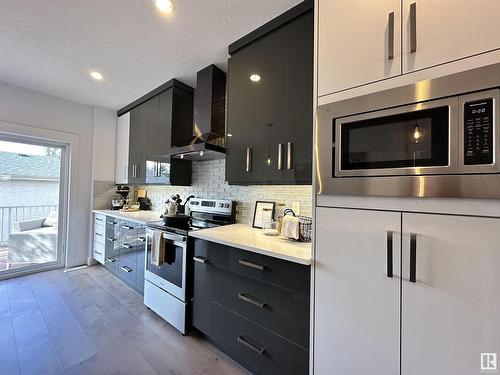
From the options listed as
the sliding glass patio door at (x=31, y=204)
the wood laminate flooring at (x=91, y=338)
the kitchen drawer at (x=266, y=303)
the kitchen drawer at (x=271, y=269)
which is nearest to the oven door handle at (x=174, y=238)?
the kitchen drawer at (x=266, y=303)

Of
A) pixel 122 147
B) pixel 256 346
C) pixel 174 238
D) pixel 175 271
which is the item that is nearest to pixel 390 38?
pixel 256 346

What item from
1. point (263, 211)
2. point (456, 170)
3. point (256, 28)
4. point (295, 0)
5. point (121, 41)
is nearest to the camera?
point (456, 170)

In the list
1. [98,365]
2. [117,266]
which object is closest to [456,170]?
[98,365]

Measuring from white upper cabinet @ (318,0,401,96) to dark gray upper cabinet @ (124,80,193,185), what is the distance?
6.65ft

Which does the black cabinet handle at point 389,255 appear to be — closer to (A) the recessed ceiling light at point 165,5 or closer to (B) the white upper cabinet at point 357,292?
(B) the white upper cabinet at point 357,292

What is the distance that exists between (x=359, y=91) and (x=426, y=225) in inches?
27.5

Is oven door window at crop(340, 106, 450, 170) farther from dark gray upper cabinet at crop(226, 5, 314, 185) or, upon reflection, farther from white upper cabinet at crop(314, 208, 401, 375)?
dark gray upper cabinet at crop(226, 5, 314, 185)

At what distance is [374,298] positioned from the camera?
104cm

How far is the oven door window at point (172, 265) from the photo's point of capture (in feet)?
6.55

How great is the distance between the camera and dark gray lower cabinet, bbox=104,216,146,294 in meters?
2.59

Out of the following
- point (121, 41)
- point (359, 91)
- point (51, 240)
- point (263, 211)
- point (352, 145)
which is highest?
point (121, 41)

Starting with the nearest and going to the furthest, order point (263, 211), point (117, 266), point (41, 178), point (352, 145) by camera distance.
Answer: point (352, 145), point (263, 211), point (117, 266), point (41, 178)

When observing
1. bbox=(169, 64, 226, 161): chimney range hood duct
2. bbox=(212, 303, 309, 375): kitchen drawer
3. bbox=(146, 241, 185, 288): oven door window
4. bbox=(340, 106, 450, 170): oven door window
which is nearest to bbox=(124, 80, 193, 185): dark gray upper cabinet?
bbox=(169, 64, 226, 161): chimney range hood duct

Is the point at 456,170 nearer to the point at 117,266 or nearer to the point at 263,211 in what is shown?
the point at 263,211
